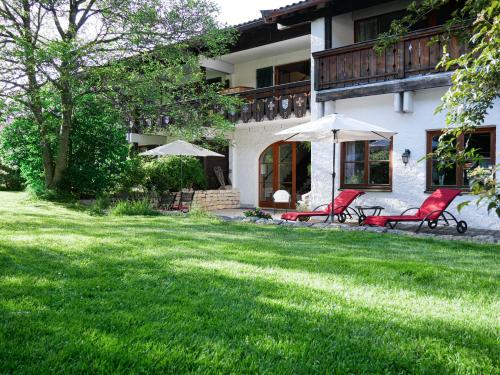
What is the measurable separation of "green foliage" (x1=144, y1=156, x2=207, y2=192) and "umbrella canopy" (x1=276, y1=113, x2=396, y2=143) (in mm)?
5997

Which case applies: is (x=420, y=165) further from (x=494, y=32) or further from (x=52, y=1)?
(x=52, y=1)

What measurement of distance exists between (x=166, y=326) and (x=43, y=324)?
0.84 m

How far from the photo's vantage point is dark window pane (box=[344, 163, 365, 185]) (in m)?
12.4

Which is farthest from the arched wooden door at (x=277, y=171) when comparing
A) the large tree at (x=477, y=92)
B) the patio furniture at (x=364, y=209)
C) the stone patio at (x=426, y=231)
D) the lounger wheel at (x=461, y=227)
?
the large tree at (x=477, y=92)

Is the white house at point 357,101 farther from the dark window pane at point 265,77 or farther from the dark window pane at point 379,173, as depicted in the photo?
the dark window pane at point 265,77

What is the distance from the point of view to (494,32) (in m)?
2.23

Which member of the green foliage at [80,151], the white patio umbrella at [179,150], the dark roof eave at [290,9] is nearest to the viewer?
the dark roof eave at [290,9]

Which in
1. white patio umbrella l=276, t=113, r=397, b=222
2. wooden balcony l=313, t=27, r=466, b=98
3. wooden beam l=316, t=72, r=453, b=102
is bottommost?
white patio umbrella l=276, t=113, r=397, b=222

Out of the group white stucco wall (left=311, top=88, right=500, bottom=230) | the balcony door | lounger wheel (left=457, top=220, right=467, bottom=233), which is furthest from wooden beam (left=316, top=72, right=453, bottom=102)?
the balcony door

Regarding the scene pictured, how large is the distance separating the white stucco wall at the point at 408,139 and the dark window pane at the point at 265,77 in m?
5.77

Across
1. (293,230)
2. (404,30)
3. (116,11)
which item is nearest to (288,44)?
(116,11)

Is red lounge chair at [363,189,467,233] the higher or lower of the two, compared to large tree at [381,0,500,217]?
lower

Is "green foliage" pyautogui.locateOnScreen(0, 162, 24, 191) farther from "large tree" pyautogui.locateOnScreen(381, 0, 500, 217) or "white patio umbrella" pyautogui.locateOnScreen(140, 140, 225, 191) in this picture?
"large tree" pyautogui.locateOnScreen(381, 0, 500, 217)

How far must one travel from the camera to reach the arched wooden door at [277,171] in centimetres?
1650
